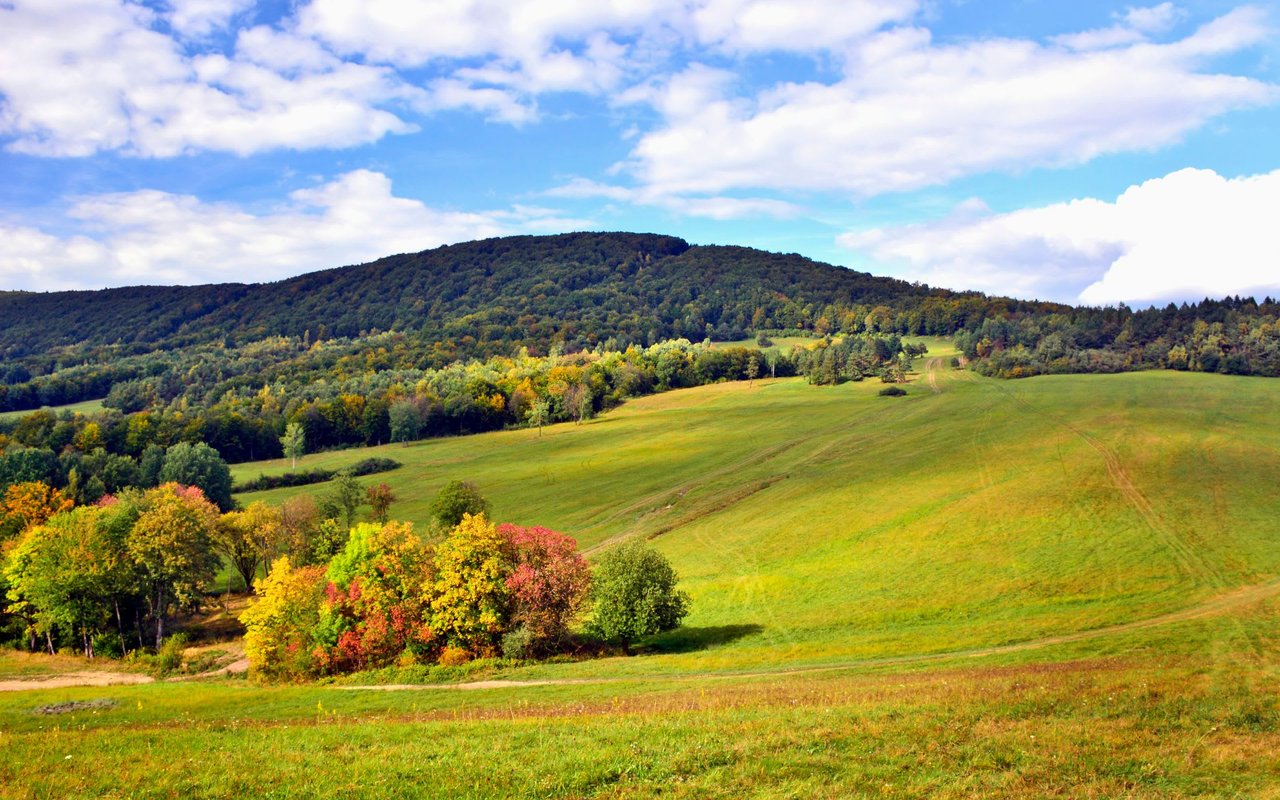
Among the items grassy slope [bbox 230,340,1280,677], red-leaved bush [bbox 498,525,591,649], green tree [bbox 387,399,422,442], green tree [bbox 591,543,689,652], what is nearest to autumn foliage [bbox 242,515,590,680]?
red-leaved bush [bbox 498,525,591,649]

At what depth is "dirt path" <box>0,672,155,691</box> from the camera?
51969 mm

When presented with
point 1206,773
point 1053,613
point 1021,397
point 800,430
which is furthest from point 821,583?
point 1021,397

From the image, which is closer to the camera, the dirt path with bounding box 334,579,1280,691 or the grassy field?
the grassy field

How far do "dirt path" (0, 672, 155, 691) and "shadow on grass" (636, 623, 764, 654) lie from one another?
36.6m

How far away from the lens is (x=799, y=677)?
116 feet

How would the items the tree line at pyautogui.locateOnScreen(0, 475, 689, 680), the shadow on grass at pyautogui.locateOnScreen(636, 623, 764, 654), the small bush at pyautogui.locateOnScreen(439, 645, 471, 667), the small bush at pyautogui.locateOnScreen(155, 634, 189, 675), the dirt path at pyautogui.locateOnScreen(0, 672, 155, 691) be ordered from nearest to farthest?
the small bush at pyautogui.locateOnScreen(439, 645, 471, 667), the tree line at pyautogui.locateOnScreen(0, 475, 689, 680), the shadow on grass at pyautogui.locateOnScreen(636, 623, 764, 654), the dirt path at pyautogui.locateOnScreen(0, 672, 155, 691), the small bush at pyautogui.locateOnScreen(155, 634, 189, 675)

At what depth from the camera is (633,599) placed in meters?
47.5

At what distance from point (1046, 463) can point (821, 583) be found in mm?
39367

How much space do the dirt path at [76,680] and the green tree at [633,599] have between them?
33.5 metres

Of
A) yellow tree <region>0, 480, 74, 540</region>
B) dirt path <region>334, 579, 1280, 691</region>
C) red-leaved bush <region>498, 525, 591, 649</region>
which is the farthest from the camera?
yellow tree <region>0, 480, 74, 540</region>

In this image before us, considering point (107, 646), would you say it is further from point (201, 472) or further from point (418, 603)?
point (201, 472)

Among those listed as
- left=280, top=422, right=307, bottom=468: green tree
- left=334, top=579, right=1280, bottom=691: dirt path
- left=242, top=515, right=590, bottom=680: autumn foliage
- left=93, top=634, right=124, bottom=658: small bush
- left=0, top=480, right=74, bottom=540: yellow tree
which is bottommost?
left=93, top=634, right=124, bottom=658: small bush

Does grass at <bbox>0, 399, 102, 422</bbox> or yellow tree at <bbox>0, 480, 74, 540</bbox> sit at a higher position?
grass at <bbox>0, 399, 102, 422</bbox>

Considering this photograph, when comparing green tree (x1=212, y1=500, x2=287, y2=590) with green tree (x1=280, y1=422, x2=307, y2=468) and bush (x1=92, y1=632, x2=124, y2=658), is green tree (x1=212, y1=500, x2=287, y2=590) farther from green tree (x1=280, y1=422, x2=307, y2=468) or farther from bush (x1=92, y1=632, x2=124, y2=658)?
green tree (x1=280, y1=422, x2=307, y2=468)
